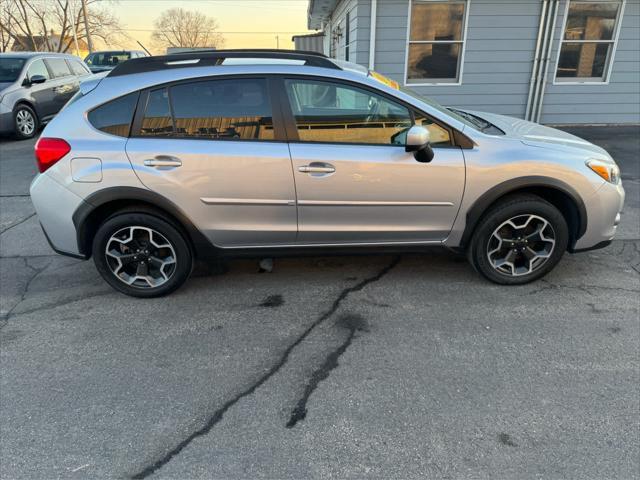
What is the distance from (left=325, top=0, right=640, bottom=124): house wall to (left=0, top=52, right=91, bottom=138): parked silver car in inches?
252

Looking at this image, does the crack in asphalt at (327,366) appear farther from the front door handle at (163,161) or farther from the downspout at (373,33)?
the downspout at (373,33)

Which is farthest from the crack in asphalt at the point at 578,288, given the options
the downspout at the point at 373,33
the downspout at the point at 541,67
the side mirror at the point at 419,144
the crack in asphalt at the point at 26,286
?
the downspout at the point at 541,67

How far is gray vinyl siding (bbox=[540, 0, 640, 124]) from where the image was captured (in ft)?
28.6

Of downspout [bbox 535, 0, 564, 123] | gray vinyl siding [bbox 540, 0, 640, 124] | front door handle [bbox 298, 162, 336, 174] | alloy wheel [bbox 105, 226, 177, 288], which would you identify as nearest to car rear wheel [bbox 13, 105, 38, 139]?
alloy wheel [bbox 105, 226, 177, 288]

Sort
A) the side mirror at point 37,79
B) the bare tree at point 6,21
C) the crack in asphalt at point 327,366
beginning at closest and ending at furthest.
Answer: the crack in asphalt at point 327,366, the side mirror at point 37,79, the bare tree at point 6,21

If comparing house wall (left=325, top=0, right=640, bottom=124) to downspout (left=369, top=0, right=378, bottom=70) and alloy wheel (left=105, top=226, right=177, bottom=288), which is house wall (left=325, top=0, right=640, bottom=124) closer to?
downspout (left=369, top=0, right=378, bottom=70)

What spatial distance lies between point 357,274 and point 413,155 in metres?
1.17

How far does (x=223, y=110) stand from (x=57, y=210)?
1.43m

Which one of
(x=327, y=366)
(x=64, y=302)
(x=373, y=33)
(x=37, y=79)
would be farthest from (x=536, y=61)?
(x=37, y=79)

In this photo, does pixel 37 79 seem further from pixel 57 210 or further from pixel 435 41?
pixel 435 41

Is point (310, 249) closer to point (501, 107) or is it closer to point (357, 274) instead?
point (357, 274)

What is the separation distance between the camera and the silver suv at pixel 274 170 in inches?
121

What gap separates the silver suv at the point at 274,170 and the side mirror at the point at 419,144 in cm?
1

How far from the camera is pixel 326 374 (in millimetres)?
2537
